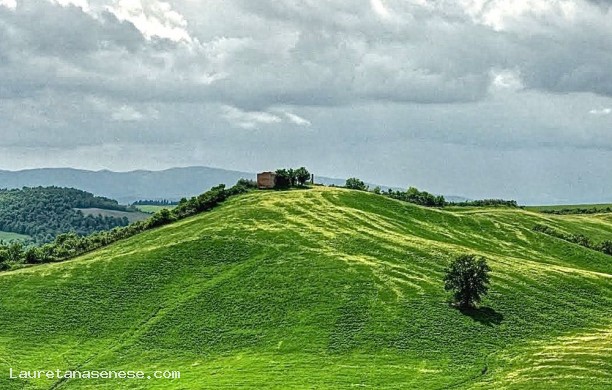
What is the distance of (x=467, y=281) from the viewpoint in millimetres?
141750

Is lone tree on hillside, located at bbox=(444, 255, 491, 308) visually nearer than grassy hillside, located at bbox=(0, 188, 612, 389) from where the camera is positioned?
No

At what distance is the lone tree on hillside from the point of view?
142 metres

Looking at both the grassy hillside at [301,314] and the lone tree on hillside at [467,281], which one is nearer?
the grassy hillside at [301,314]

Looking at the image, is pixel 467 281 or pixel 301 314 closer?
pixel 467 281

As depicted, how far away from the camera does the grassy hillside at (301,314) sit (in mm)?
121062

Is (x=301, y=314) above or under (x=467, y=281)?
under

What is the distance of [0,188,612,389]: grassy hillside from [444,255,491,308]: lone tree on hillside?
9.36 ft

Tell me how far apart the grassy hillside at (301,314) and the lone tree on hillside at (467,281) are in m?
2.85

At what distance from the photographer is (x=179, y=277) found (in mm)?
163000

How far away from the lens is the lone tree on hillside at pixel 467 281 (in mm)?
142000

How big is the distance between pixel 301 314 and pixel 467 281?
32979mm

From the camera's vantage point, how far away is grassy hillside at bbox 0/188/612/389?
121062 mm

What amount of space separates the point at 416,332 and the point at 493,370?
1833 cm

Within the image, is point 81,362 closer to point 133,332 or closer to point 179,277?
point 133,332
